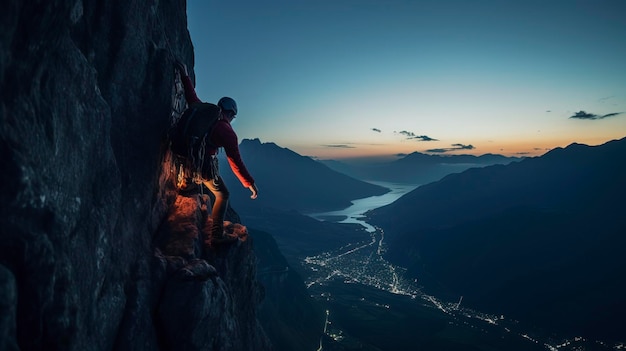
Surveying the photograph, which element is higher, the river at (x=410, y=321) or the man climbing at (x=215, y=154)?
the man climbing at (x=215, y=154)

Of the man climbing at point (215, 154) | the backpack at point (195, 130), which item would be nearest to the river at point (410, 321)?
the man climbing at point (215, 154)

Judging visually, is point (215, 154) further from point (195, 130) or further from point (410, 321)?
point (410, 321)

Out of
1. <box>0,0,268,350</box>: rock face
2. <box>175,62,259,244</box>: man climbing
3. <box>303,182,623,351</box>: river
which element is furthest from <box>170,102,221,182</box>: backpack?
<box>303,182,623,351</box>: river

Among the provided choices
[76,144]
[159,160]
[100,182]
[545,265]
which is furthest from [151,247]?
[545,265]

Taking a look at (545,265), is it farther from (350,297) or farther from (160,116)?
(160,116)

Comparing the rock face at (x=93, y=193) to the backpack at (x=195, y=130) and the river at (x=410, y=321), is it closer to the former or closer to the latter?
the backpack at (x=195, y=130)

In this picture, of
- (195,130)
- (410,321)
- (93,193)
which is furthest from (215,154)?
(410,321)

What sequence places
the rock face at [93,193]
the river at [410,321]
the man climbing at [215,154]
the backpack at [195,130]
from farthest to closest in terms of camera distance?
1. the river at [410,321]
2. the man climbing at [215,154]
3. the backpack at [195,130]
4. the rock face at [93,193]
